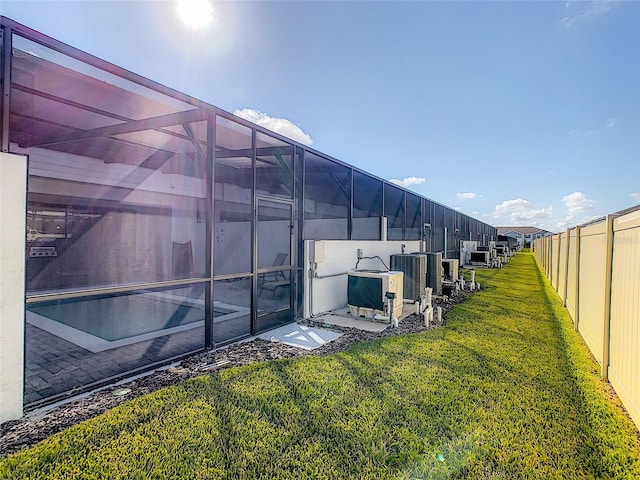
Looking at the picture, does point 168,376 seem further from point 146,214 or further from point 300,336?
point 146,214

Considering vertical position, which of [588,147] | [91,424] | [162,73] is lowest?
[91,424]

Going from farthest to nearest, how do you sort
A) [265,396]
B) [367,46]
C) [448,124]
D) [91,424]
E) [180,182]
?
1. [448,124]
2. [180,182]
3. [367,46]
4. [265,396]
5. [91,424]

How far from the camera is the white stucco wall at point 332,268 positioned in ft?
18.1

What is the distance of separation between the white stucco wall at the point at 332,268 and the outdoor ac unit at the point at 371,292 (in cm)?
45

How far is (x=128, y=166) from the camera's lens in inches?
333

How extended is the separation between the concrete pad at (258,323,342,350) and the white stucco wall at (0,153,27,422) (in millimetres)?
2578

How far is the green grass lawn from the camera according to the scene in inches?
72.6

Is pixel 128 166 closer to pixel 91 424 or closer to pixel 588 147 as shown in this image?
pixel 91 424

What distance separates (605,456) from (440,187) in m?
15.7

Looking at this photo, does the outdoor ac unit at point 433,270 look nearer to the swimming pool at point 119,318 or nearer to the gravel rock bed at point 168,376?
the gravel rock bed at point 168,376

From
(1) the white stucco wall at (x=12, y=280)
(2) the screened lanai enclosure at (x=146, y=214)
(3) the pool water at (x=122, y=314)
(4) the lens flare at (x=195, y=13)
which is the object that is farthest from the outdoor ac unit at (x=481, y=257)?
(1) the white stucco wall at (x=12, y=280)

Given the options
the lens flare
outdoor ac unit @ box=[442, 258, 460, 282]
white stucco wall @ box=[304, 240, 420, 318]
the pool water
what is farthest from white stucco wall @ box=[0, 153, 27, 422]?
outdoor ac unit @ box=[442, 258, 460, 282]

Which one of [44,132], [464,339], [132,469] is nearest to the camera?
[132,469]

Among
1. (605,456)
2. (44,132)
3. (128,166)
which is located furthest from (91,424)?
(128,166)
